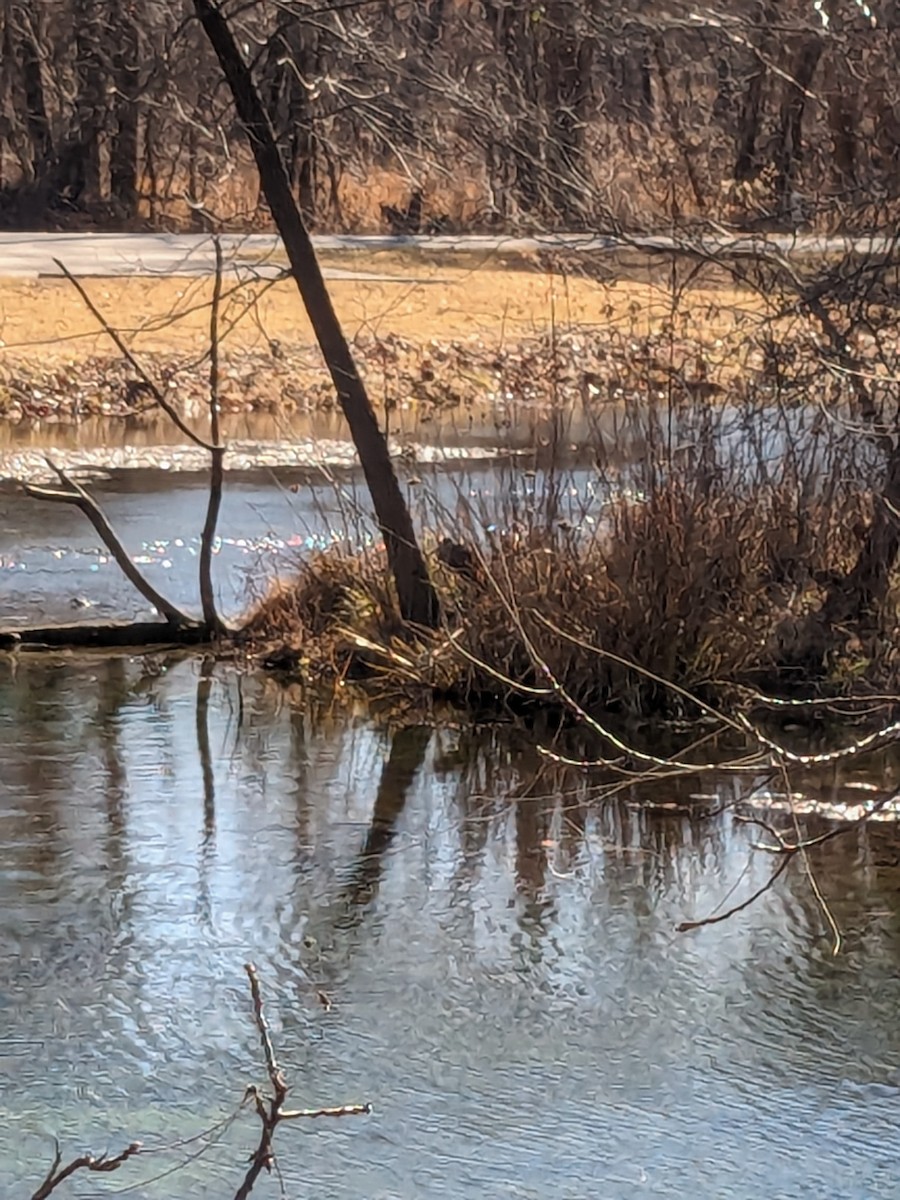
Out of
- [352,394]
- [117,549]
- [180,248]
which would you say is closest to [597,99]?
[352,394]

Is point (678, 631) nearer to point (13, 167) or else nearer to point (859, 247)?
point (859, 247)

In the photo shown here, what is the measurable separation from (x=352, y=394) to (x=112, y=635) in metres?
1.65

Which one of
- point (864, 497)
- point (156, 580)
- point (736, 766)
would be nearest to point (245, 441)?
point (156, 580)

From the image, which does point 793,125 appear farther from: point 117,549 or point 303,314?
point 303,314

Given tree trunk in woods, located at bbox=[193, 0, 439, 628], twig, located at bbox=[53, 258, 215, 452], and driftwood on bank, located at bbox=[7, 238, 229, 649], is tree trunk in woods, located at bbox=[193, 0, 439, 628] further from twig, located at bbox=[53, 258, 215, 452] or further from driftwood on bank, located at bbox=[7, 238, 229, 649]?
twig, located at bbox=[53, 258, 215, 452]

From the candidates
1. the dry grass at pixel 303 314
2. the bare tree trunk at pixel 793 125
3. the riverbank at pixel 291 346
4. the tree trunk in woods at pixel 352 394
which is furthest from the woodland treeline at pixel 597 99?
the dry grass at pixel 303 314

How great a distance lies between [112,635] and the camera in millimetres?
9484

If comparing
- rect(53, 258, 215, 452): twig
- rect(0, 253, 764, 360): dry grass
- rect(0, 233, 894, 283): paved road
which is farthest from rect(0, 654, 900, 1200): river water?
rect(0, 253, 764, 360): dry grass

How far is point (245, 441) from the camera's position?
1619 cm

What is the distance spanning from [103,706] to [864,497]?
3325 mm

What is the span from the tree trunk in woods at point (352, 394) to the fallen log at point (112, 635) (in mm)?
1179

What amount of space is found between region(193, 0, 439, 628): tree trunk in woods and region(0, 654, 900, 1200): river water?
1.03 meters

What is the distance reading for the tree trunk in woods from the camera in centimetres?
885

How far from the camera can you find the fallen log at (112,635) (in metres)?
9.41
